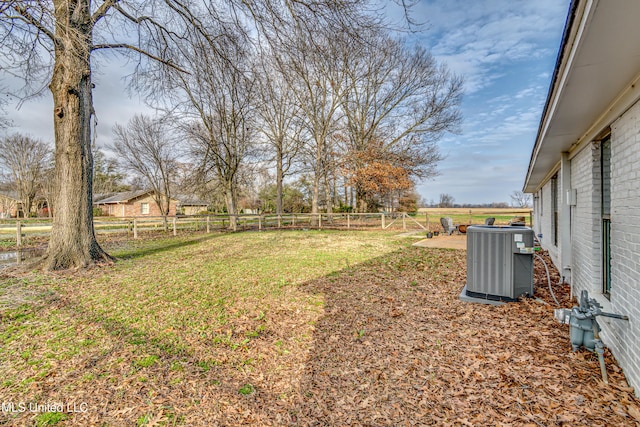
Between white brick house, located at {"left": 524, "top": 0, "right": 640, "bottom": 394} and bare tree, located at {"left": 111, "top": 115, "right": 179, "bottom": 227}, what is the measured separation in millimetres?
20732

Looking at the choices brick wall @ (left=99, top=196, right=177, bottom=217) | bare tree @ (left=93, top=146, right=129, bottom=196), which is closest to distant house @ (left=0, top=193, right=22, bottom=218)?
bare tree @ (left=93, top=146, right=129, bottom=196)

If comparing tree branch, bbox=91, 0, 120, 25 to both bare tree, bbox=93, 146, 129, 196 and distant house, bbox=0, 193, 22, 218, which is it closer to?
bare tree, bbox=93, 146, 129, 196

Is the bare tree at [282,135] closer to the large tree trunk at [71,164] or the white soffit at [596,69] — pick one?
the large tree trunk at [71,164]

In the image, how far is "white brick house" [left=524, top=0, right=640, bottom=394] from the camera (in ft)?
5.55

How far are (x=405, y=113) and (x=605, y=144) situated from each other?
838 inches

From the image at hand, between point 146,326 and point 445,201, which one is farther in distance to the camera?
point 445,201

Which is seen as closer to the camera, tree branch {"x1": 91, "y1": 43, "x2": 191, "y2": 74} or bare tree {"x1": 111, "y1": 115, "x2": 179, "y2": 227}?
tree branch {"x1": 91, "y1": 43, "x2": 191, "y2": 74}

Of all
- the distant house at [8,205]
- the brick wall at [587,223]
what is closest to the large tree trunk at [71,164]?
the brick wall at [587,223]

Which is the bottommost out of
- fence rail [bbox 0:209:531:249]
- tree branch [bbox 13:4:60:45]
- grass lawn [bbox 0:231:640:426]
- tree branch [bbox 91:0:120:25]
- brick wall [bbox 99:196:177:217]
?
grass lawn [bbox 0:231:640:426]

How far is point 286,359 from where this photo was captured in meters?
2.95

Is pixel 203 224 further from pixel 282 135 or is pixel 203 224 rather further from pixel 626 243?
pixel 626 243

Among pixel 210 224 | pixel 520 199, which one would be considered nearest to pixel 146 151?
pixel 210 224

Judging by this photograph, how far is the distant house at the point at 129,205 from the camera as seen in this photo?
109ft

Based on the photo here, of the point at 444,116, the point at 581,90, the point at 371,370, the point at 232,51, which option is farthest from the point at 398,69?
the point at 371,370
